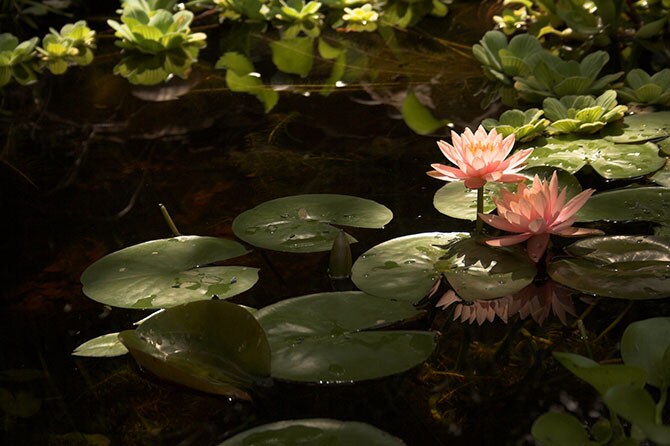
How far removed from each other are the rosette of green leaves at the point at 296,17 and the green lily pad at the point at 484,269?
77.5 inches

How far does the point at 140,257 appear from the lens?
1448 mm

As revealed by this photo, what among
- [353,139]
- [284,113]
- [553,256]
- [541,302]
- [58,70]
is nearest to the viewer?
[541,302]

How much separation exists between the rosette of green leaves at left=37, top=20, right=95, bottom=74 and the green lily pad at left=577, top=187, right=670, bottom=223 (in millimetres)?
2018

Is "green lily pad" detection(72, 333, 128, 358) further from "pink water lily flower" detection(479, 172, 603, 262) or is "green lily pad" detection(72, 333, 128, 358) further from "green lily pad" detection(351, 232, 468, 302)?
"pink water lily flower" detection(479, 172, 603, 262)

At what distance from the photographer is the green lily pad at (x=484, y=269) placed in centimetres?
132

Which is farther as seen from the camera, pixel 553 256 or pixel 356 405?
pixel 553 256

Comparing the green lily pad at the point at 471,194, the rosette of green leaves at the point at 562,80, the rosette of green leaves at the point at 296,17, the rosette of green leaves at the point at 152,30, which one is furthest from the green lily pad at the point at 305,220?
the rosette of green leaves at the point at 296,17

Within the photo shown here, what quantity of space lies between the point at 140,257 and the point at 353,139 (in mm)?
780

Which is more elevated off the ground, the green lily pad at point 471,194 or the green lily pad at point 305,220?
the green lily pad at point 471,194

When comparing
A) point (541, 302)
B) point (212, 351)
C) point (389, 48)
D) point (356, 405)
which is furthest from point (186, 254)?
point (389, 48)

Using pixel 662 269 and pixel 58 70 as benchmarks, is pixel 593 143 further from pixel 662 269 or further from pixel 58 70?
pixel 58 70

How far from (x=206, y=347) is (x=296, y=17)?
2.36 meters

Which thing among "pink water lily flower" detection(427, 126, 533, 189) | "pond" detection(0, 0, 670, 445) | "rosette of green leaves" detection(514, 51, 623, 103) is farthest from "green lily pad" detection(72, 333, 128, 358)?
"rosette of green leaves" detection(514, 51, 623, 103)

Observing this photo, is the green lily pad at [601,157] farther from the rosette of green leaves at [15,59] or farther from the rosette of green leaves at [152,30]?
the rosette of green leaves at [15,59]
